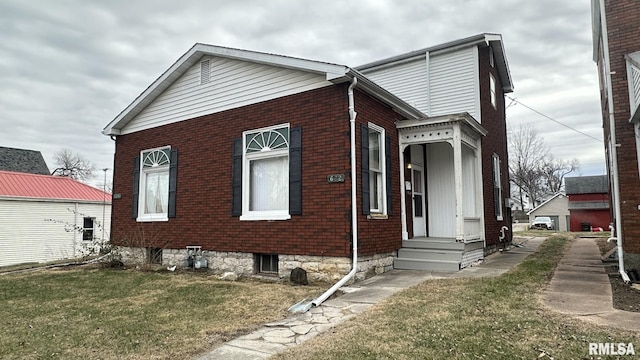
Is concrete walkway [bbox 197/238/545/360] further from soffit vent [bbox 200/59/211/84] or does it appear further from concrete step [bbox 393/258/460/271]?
soffit vent [bbox 200/59/211/84]

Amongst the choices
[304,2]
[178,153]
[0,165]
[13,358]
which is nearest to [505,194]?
[304,2]

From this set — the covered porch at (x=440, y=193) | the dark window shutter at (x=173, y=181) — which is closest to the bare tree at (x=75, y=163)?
the dark window shutter at (x=173, y=181)

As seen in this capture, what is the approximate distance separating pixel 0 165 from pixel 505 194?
28.4 m

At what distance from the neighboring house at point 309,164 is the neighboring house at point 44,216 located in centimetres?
1150

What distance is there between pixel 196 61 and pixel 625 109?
362 inches

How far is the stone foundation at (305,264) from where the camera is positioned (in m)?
6.94

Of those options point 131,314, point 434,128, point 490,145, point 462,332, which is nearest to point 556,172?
point 490,145

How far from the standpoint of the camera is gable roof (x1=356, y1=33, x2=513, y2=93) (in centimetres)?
1074

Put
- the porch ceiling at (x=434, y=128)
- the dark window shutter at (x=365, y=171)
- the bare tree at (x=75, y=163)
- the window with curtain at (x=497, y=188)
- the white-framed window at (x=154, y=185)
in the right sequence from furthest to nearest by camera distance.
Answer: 1. the bare tree at (x=75, y=163)
2. the window with curtain at (x=497, y=188)
3. the white-framed window at (x=154, y=185)
4. the porch ceiling at (x=434, y=128)
5. the dark window shutter at (x=365, y=171)

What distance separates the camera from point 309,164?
293 inches

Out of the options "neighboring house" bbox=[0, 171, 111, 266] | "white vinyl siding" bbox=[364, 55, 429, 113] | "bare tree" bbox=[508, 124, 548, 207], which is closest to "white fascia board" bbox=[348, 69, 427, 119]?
"white vinyl siding" bbox=[364, 55, 429, 113]

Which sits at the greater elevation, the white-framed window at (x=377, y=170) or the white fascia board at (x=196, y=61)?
the white fascia board at (x=196, y=61)

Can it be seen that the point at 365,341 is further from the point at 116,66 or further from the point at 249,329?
the point at 116,66

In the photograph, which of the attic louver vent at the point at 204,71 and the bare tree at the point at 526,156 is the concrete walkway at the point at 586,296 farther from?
the bare tree at the point at 526,156
